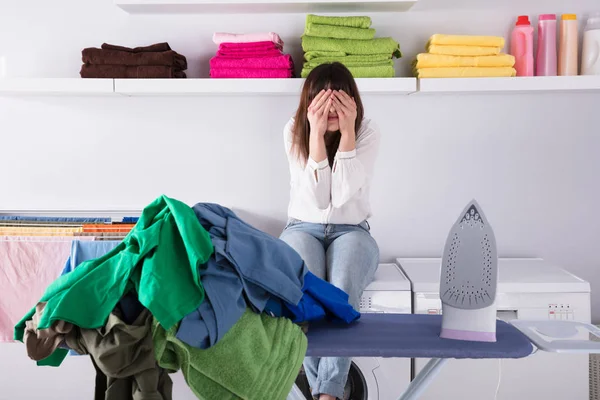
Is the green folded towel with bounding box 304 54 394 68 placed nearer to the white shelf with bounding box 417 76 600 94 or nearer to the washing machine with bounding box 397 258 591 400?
the white shelf with bounding box 417 76 600 94

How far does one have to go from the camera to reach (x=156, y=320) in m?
1.31

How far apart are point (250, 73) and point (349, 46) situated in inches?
15.0

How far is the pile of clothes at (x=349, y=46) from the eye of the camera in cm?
265

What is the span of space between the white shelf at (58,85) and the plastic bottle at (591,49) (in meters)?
1.81

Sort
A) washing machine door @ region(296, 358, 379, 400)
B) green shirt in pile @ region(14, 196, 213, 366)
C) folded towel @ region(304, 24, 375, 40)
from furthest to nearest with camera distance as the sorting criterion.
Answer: folded towel @ region(304, 24, 375, 40) → washing machine door @ region(296, 358, 379, 400) → green shirt in pile @ region(14, 196, 213, 366)

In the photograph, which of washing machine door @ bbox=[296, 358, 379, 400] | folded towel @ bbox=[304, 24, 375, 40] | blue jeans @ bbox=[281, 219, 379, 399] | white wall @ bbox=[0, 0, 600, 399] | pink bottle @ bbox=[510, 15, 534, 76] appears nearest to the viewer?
blue jeans @ bbox=[281, 219, 379, 399]

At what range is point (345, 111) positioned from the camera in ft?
7.81

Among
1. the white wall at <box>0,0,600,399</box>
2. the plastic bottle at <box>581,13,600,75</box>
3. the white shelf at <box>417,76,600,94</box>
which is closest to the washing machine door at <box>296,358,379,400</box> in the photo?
the white wall at <box>0,0,600,399</box>

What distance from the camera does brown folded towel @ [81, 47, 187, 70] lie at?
2703mm

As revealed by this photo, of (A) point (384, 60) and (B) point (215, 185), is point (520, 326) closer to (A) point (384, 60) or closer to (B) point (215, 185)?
(A) point (384, 60)

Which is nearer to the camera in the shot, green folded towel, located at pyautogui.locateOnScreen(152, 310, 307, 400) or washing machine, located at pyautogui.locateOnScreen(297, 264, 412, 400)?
green folded towel, located at pyautogui.locateOnScreen(152, 310, 307, 400)

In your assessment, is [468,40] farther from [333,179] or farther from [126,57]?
[126,57]

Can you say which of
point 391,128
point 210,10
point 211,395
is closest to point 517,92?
point 391,128

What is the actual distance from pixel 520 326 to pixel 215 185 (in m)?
1.66
